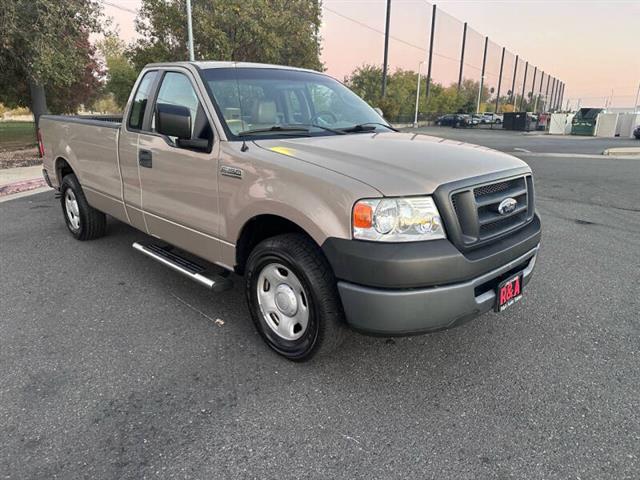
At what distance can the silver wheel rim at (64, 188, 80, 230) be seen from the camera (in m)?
5.45

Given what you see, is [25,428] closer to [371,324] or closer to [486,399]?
[371,324]

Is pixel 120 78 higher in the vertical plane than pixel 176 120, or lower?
higher

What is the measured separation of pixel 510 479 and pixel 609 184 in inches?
390

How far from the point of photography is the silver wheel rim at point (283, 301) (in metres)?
2.85

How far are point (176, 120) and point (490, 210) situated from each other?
2105 millimetres

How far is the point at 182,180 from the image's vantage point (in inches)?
137

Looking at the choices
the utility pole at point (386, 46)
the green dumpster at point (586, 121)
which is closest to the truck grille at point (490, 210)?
the green dumpster at point (586, 121)

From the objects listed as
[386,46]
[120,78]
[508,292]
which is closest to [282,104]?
[508,292]

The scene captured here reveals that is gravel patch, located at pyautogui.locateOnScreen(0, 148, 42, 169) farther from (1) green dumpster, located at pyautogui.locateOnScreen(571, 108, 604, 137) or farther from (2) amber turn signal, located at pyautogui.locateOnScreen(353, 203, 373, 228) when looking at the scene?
(1) green dumpster, located at pyautogui.locateOnScreen(571, 108, 604, 137)

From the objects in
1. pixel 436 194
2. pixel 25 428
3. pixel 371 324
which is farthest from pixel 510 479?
pixel 25 428

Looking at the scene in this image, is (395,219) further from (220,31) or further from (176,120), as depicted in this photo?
(220,31)

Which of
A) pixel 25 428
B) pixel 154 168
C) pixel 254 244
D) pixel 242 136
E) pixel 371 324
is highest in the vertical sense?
pixel 242 136

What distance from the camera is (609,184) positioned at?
10031 mm

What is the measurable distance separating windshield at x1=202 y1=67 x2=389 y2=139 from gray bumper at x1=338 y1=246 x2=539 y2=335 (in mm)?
1459
